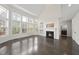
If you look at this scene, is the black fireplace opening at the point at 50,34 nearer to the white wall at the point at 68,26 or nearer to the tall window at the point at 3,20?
the white wall at the point at 68,26

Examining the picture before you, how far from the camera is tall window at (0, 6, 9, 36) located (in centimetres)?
621

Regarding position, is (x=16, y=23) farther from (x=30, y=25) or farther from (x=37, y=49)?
(x=37, y=49)

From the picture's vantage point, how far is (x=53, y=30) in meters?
9.08

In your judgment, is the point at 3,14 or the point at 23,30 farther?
the point at 23,30

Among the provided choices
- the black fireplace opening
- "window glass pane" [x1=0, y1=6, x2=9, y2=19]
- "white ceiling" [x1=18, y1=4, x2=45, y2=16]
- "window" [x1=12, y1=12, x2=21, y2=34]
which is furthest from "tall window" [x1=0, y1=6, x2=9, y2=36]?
the black fireplace opening

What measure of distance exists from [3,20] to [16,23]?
2034 millimetres

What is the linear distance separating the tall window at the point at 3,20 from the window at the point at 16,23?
0.97 metres

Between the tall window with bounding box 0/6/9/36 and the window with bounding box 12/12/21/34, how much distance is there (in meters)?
0.97

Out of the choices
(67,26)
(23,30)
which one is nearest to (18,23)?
(23,30)

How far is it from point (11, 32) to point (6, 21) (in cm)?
113

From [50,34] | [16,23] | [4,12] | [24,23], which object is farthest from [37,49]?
[24,23]

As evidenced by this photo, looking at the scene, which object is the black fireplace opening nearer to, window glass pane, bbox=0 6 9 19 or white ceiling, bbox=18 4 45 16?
white ceiling, bbox=18 4 45 16

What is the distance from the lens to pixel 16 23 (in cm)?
843

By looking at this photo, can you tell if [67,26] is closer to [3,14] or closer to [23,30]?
[23,30]
